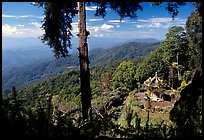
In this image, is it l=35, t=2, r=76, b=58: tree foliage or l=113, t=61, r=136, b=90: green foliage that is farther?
l=113, t=61, r=136, b=90: green foliage

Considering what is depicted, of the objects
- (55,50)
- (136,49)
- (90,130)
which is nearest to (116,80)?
(55,50)

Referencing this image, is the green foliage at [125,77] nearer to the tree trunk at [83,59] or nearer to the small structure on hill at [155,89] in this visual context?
the small structure on hill at [155,89]

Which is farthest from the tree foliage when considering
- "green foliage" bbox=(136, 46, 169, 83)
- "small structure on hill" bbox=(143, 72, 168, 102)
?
"green foliage" bbox=(136, 46, 169, 83)

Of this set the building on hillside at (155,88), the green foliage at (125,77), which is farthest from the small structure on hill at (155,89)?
the green foliage at (125,77)

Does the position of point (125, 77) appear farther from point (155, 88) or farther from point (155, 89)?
point (155, 89)

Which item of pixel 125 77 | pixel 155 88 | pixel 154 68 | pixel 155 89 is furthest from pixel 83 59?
pixel 125 77

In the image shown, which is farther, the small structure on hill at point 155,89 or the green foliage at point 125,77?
the green foliage at point 125,77

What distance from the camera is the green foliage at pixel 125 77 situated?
4761cm

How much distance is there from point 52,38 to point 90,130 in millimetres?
5786

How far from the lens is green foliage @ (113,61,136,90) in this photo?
47609 millimetres

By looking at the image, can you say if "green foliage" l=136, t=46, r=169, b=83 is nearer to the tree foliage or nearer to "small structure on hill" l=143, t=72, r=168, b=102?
"small structure on hill" l=143, t=72, r=168, b=102

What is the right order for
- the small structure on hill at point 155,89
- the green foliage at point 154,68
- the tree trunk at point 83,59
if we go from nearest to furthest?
1. the tree trunk at point 83,59
2. the small structure on hill at point 155,89
3. the green foliage at point 154,68

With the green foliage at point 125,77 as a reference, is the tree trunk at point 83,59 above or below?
above

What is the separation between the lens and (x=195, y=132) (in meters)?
3.00
